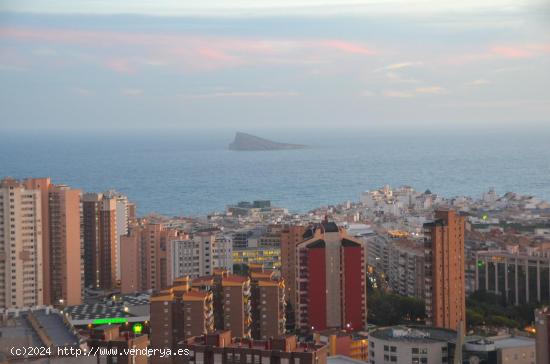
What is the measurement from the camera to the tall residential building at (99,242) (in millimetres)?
8922

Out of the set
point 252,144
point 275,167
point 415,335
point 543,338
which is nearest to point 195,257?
point 415,335

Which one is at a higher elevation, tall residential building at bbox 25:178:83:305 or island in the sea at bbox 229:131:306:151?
island in the sea at bbox 229:131:306:151

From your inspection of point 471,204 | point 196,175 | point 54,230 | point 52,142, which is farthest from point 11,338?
point 52,142

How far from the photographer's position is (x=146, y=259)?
874 cm

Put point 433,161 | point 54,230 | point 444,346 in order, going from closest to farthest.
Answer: point 444,346
point 54,230
point 433,161

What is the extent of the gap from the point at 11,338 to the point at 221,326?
2307mm

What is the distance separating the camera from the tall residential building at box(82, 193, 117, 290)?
8922 millimetres

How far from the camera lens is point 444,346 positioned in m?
5.18

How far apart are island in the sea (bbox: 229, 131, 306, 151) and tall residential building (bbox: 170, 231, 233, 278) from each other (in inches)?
876

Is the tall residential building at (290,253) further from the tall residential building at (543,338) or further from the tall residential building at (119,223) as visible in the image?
the tall residential building at (543,338)

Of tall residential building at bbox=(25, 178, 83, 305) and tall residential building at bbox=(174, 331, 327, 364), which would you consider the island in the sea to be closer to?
tall residential building at bbox=(25, 178, 83, 305)

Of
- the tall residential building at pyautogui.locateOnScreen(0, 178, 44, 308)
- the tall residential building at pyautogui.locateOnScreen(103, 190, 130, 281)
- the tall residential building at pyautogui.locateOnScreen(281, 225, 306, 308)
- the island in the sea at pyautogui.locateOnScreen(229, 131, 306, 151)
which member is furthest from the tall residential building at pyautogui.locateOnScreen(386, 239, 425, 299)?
the island in the sea at pyautogui.locateOnScreen(229, 131, 306, 151)

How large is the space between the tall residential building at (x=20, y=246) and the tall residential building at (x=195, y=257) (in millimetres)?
A: 1045

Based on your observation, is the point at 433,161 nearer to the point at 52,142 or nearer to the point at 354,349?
the point at 52,142
